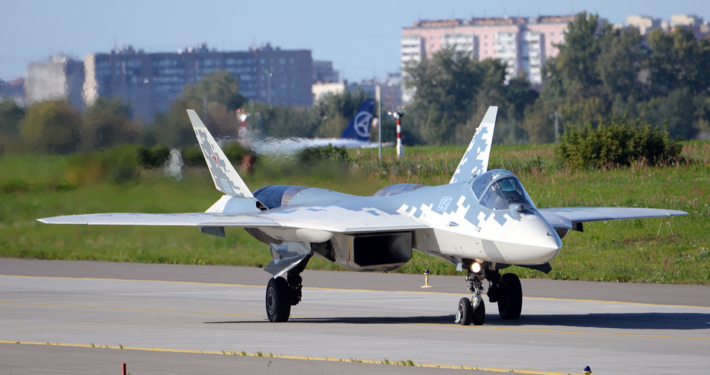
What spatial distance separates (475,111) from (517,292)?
9092 cm

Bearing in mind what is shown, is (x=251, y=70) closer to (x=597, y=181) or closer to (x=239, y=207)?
(x=597, y=181)

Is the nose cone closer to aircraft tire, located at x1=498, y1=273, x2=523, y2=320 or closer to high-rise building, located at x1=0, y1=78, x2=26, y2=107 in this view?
aircraft tire, located at x1=498, y1=273, x2=523, y2=320

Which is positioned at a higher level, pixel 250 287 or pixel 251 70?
pixel 251 70

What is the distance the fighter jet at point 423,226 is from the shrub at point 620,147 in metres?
21.1

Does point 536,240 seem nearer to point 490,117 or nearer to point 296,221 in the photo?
point 296,221

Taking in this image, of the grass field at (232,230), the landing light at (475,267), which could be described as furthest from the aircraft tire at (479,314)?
the grass field at (232,230)

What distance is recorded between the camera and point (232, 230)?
88.0 ft

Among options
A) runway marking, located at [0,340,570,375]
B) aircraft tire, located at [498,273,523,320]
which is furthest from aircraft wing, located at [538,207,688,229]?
runway marking, located at [0,340,570,375]

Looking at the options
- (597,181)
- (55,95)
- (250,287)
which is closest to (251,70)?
(597,181)

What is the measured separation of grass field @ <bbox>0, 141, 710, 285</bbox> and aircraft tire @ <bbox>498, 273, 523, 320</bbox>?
21.3 ft

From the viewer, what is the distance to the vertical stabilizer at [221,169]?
681 inches

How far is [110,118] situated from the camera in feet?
77.4

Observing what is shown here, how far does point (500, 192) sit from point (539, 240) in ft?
3.55

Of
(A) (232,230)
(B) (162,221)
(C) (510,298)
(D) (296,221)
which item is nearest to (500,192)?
(C) (510,298)
